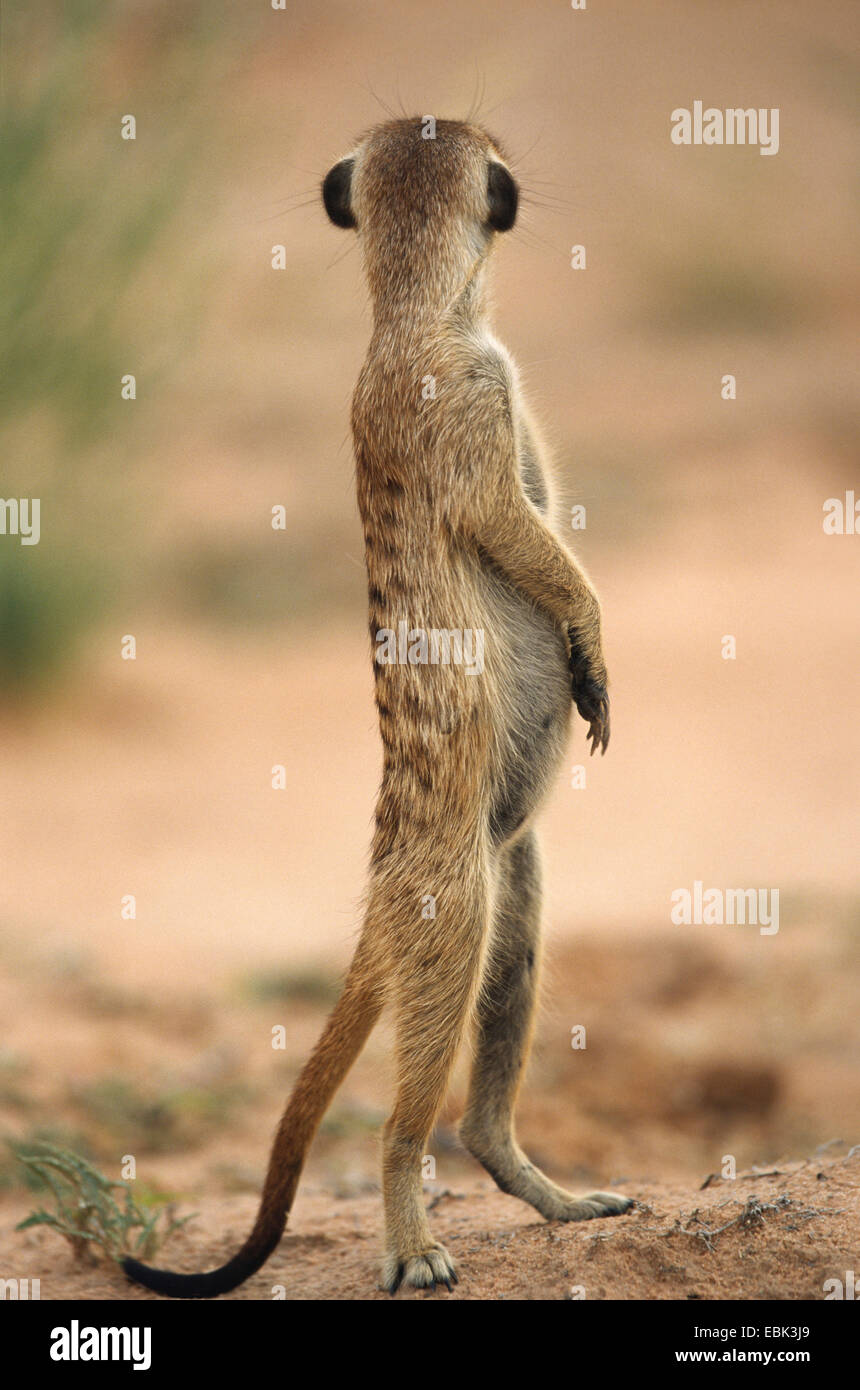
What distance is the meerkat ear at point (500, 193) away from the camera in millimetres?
3043

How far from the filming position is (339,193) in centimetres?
318

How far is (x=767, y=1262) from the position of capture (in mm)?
2797

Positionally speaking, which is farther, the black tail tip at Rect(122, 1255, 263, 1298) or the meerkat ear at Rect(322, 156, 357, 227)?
the meerkat ear at Rect(322, 156, 357, 227)

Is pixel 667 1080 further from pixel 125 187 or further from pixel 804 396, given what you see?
pixel 804 396

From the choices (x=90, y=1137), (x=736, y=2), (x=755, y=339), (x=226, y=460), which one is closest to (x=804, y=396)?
(x=755, y=339)

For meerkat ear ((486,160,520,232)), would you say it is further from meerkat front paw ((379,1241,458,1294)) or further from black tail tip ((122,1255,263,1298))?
black tail tip ((122,1255,263,1298))

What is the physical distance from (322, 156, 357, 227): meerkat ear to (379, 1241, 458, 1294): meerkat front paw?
2.27 metres

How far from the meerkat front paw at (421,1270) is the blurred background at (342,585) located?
36 centimetres

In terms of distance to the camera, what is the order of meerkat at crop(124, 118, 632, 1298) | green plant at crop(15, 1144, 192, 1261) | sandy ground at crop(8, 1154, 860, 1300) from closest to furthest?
1. sandy ground at crop(8, 1154, 860, 1300)
2. meerkat at crop(124, 118, 632, 1298)
3. green plant at crop(15, 1144, 192, 1261)

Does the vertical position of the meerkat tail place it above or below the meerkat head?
below

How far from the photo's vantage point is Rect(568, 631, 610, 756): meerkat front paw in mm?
3115
